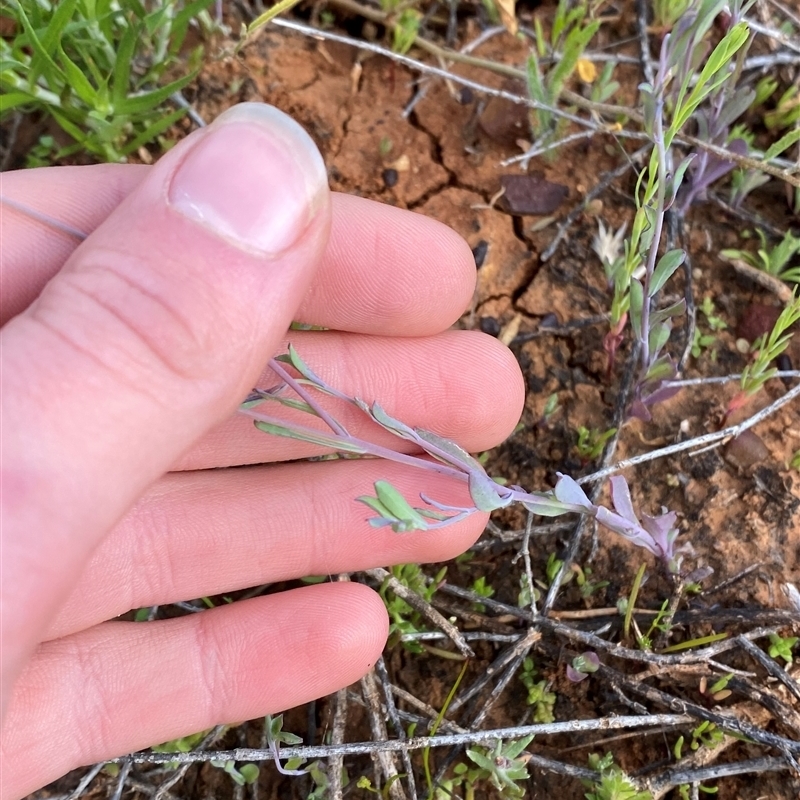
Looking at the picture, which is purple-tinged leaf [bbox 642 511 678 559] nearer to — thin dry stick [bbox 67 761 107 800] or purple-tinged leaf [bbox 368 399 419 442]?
purple-tinged leaf [bbox 368 399 419 442]

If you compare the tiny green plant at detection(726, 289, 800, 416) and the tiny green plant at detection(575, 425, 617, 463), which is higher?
the tiny green plant at detection(726, 289, 800, 416)

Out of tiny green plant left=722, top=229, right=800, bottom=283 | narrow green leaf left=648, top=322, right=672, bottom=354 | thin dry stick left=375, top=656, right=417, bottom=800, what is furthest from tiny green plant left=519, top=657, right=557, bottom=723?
tiny green plant left=722, top=229, right=800, bottom=283

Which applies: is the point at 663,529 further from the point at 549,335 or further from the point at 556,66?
the point at 556,66

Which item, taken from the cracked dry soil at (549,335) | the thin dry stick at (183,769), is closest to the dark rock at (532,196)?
the cracked dry soil at (549,335)

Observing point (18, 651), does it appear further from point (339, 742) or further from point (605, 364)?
point (605, 364)

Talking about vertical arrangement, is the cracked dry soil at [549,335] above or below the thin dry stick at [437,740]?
above

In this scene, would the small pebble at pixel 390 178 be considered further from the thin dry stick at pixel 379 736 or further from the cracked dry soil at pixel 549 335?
the thin dry stick at pixel 379 736

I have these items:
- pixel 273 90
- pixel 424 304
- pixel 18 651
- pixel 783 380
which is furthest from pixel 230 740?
pixel 273 90
